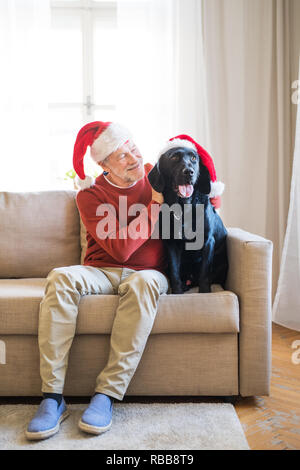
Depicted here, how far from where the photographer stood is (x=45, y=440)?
132cm

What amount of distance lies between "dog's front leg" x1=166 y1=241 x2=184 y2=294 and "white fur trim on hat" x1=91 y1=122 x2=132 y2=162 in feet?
1.45

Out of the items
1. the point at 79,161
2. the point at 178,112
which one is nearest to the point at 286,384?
the point at 79,161

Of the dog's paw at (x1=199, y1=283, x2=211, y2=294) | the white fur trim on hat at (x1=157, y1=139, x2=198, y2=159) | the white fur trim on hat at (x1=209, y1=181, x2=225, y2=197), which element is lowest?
the dog's paw at (x1=199, y1=283, x2=211, y2=294)

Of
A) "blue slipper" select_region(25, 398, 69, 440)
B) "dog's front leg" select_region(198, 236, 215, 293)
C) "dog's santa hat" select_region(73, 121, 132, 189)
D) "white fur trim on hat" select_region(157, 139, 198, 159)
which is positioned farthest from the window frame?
"blue slipper" select_region(25, 398, 69, 440)

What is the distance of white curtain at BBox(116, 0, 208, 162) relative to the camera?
2889 millimetres

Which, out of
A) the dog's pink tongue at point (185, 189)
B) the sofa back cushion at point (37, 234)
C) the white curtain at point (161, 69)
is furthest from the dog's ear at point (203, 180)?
the white curtain at point (161, 69)

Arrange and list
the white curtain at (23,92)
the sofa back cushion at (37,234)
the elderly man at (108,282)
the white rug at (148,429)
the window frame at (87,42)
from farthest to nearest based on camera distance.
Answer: the window frame at (87,42), the white curtain at (23,92), the sofa back cushion at (37,234), the elderly man at (108,282), the white rug at (148,429)

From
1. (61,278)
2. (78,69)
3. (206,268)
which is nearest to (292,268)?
(206,268)

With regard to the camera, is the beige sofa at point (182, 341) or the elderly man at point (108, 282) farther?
the beige sofa at point (182, 341)

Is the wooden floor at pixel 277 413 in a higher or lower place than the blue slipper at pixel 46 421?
lower

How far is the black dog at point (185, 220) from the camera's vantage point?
1.61 m

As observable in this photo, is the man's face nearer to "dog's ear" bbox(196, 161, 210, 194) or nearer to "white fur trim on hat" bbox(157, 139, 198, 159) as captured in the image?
"white fur trim on hat" bbox(157, 139, 198, 159)

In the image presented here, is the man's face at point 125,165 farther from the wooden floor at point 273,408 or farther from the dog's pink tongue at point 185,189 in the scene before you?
the wooden floor at point 273,408

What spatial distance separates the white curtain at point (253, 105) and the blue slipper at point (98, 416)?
185 centimetres
